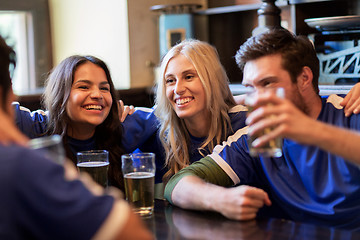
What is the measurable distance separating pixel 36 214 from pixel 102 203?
0.36 ft

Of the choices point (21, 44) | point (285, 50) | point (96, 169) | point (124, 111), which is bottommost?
point (96, 169)

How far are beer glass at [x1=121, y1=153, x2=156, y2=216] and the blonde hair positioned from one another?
649mm

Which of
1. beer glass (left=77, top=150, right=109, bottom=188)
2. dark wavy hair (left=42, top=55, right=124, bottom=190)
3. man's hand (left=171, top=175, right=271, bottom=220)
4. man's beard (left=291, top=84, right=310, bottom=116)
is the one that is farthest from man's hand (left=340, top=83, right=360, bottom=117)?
dark wavy hair (left=42, top=55, right=124, bottom=190)

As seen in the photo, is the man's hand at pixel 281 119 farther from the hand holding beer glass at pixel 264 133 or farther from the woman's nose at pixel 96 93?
the woman's nose at pixel 96 93

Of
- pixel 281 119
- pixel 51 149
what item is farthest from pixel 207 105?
pixel 51 149

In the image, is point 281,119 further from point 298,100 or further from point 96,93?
point 96,93

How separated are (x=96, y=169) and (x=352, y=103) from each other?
2.95ft

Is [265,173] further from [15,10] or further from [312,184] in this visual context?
[15,10]

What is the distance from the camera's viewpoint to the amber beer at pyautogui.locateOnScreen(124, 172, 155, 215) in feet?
4.93

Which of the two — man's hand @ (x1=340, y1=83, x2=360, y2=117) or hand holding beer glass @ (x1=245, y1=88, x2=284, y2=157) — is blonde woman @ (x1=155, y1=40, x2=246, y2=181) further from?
hand holding beer glass @ (x1=245, y1=88, x2=284, y2=157)

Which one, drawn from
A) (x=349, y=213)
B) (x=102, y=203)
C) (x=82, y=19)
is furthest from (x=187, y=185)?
(x=82, y=19)

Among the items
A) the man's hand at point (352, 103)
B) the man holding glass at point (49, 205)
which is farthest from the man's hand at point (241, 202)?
the man holding glass at point (49, 205)

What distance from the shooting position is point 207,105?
221 cm

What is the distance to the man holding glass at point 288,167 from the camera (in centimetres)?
164
